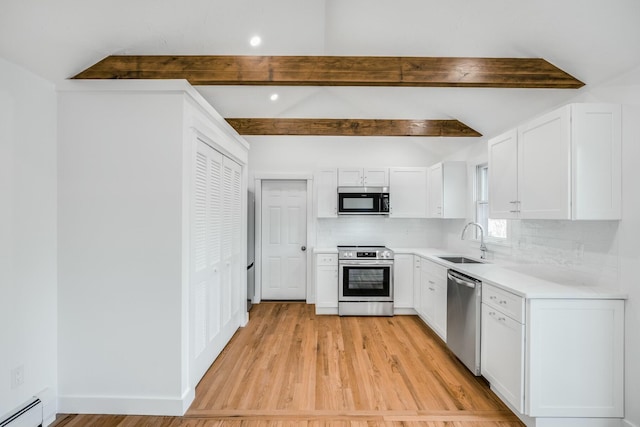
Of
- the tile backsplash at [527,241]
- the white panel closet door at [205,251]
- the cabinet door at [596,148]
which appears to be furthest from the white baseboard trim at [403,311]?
the cabinet door at [596,148]

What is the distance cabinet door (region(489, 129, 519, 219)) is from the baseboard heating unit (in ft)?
12.3

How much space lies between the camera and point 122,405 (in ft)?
7.48

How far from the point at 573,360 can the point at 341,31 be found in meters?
3.01

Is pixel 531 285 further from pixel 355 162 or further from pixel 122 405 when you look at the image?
pixel 355 162

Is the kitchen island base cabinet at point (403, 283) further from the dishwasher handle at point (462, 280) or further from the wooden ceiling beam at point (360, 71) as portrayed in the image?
the wooden ceiling beam at point (360, 71)

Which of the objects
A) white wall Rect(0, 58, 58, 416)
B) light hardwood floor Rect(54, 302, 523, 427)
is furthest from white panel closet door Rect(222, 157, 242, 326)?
white wall Rect(0, 58, 58, 416)

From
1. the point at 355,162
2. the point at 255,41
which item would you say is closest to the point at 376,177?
the point at 355,162

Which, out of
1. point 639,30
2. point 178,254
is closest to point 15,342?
point 178,254

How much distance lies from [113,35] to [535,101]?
345 cm

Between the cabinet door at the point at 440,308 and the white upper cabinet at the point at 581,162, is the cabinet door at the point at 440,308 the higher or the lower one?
the lower one

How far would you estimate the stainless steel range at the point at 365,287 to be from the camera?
446 centimetres

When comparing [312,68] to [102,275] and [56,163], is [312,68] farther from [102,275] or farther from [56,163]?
[102,275]

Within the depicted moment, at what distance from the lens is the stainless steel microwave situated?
4.74 meters

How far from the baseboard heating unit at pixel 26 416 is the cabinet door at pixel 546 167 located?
3700 millimetres
